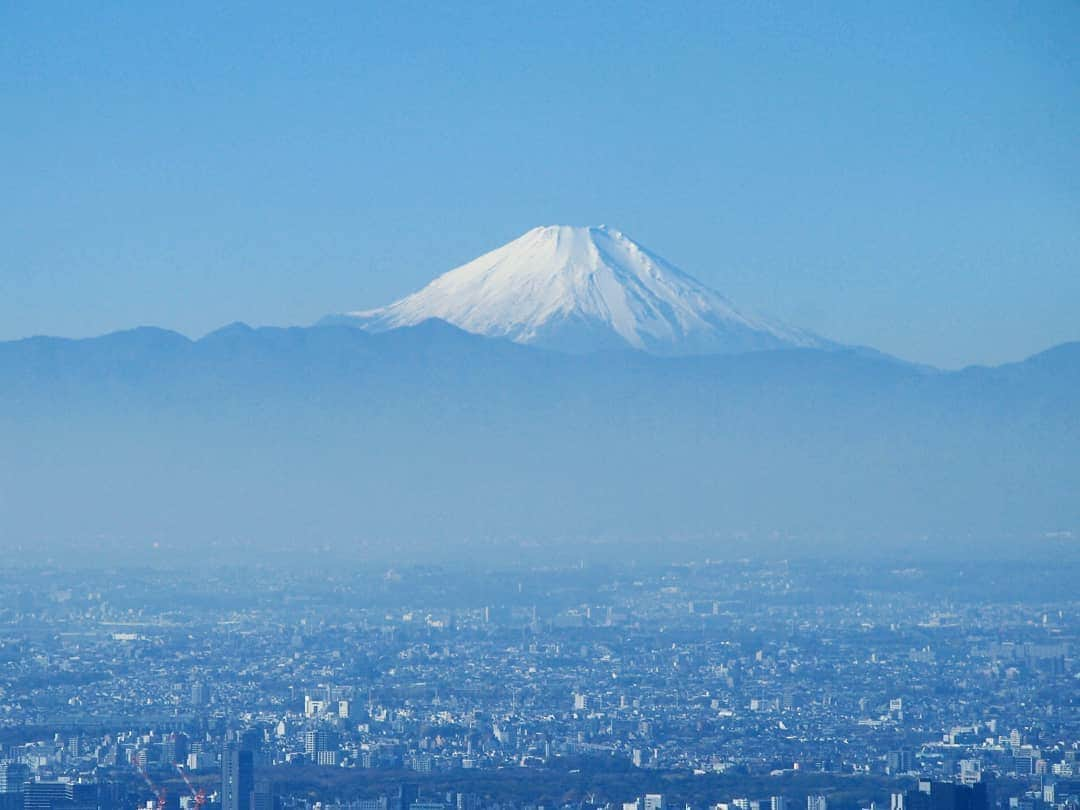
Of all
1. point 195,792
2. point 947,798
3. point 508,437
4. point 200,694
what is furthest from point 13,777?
point 508,437

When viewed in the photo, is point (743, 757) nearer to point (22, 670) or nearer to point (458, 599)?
point (22, 670)

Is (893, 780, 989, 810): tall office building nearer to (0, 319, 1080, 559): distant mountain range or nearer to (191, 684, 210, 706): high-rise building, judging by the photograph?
(191, 684, 210, 706): high-rise building

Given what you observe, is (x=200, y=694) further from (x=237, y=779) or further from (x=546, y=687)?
(x=237, y=779)

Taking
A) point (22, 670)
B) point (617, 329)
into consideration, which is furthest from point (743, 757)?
point (617, 329)

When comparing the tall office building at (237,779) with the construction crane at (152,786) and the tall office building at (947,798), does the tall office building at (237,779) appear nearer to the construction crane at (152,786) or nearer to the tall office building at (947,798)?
the construction crane at (152,786)

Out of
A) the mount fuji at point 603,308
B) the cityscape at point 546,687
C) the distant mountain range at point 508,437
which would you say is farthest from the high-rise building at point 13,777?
the mount fuji at point 603,308

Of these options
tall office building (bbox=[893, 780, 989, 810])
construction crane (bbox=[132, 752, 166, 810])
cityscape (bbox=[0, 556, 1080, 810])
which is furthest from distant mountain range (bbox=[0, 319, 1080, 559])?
tall office building (bbox=[893, 780, 989, 810])
